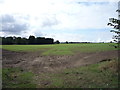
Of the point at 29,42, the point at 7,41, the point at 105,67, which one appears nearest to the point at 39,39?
the point at 29,42

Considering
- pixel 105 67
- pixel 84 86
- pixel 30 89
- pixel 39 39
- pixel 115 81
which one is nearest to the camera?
pixel 30 89

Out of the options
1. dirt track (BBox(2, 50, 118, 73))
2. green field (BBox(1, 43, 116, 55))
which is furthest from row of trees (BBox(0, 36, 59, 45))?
dirt track (BBox(2, 50, 118, 73))

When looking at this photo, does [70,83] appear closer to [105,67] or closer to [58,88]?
[58,88]

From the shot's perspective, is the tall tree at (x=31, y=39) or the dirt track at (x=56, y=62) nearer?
the dirt track at (x=56, y=62)

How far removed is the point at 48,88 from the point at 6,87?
2.17 m

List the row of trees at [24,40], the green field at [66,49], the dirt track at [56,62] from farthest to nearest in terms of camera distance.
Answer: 1. the row of trees at [24,40]
2. the green field at [66,49]
3. the dirt track at [56,62]

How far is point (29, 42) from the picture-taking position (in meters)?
113

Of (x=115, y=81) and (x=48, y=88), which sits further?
(x=115, y=81)

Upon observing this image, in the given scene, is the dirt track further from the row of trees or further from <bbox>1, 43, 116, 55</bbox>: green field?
the row of trees

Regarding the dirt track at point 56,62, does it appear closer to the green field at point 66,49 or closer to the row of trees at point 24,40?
the green field at point 66,49

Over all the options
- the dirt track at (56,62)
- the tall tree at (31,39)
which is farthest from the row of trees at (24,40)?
the dirt track at (56,62)

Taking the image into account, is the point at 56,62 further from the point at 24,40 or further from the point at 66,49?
the point at 24,40

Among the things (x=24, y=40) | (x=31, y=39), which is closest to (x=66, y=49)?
(x=24, y=40)

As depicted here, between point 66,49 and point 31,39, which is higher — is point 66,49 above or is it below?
below
